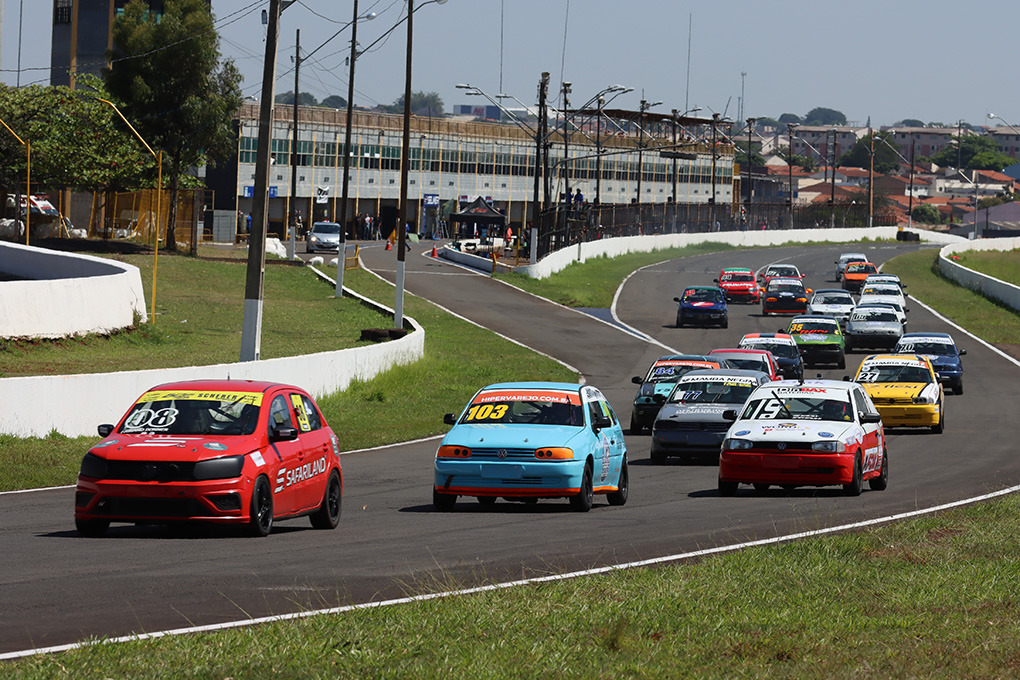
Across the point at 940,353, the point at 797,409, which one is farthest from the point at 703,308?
the point at 797,409

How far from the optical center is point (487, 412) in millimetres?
17828

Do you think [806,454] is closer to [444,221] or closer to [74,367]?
[74,367]

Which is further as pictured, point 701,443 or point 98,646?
point 701,443

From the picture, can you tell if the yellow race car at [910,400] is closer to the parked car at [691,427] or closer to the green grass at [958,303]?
the parked car at [691,427]

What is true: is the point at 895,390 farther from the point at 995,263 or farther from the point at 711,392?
the point at 995,263

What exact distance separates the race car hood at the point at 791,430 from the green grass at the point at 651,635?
25.0ft

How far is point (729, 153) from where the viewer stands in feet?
568

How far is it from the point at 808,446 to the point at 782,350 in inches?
830

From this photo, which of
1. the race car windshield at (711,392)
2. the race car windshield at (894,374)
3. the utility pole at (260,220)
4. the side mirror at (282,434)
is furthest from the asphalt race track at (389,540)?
the utility pole at (260,220)

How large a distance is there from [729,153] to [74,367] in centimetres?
14831

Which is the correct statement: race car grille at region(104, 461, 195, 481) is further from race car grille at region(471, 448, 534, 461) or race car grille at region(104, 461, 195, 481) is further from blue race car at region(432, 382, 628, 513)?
race car grille at region(471, 448, 534, 461)

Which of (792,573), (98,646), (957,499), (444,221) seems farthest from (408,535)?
(444,221)

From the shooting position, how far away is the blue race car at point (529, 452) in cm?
1664

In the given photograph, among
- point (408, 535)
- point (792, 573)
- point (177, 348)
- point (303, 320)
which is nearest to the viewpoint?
point (792, 573)
